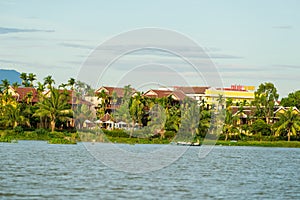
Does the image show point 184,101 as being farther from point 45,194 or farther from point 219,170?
point 45,194

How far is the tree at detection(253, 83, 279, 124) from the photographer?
85062 mm

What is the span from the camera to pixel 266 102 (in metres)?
85.6

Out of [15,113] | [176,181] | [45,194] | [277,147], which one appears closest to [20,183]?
[45,194]

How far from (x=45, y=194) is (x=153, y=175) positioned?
928cm

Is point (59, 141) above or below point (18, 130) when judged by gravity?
below

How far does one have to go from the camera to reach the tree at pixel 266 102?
85062 mm

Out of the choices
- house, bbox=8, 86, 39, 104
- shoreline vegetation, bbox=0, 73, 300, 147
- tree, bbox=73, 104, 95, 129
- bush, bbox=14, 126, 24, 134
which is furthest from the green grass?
house, bbox=8, 86, 39, 104

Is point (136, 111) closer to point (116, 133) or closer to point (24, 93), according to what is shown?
point (116, 133)

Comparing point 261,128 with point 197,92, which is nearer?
point 261,128

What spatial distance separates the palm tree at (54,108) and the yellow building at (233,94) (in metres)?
31.2

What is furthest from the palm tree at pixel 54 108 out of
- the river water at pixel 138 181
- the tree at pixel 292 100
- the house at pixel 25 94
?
the tree at pixel 292 100

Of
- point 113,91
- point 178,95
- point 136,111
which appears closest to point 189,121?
point 136,111

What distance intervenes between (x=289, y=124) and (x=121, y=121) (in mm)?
18832

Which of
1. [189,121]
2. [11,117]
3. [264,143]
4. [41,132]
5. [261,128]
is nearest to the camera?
[11,117]
